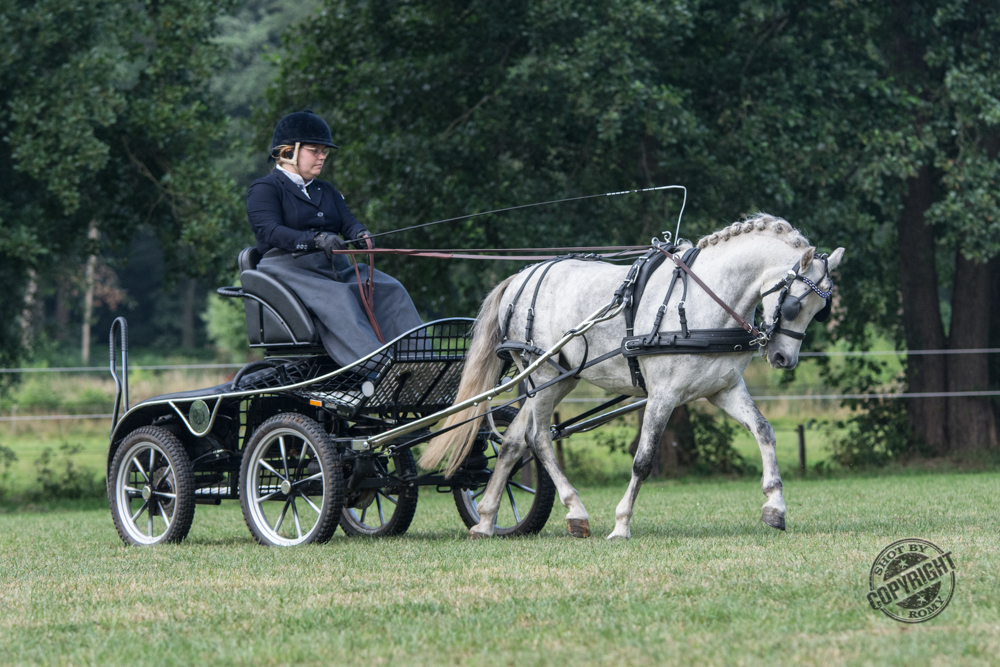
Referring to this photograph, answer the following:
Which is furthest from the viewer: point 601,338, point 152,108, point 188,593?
point 152,108

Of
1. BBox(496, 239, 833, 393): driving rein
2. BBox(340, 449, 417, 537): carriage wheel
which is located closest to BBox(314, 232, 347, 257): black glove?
BBox(340, 449, 417, 537): carriage wheel

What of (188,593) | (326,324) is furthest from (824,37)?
(188,593)

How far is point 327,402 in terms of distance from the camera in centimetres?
718

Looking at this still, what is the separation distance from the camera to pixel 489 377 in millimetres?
7543

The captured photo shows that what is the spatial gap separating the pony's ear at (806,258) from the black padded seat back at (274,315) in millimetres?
2903

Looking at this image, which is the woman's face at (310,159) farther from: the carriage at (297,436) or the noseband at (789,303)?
the noseband at (789,303)

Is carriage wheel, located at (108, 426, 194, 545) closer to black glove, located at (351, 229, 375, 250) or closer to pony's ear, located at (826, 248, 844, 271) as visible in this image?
black glove, located at (351, 229, 375, 250)

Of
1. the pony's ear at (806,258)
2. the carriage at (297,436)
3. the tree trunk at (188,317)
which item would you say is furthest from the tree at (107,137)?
the tree trunk at (188,317)

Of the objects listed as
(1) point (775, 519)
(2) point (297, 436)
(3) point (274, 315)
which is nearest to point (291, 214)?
(3) point (274, 315)

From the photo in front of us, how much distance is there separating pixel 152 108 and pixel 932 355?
32.8ft

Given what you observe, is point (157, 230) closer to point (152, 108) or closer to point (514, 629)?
point (152, 108)

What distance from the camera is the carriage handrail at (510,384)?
22.6 ft

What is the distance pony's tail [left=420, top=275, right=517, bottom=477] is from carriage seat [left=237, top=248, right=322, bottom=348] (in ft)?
3.14

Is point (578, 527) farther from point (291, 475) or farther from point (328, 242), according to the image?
point (328, 242)
